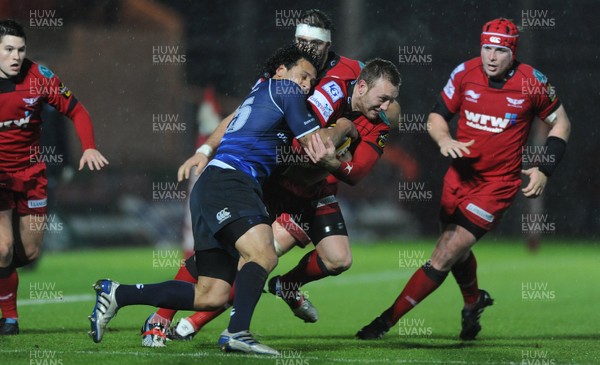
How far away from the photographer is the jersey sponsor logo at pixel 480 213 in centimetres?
833

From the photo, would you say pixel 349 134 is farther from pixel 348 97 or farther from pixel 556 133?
pixel 556 133

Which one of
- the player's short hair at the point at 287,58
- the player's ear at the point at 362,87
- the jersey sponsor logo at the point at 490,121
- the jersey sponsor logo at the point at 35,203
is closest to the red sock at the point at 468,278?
the jersey sponsor logo at the point at 490,121

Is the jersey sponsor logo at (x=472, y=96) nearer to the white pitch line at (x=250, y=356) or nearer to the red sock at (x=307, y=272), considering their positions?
the red sock at (x=307, y=272)

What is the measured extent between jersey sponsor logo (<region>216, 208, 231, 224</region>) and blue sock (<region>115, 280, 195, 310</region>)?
51 cm

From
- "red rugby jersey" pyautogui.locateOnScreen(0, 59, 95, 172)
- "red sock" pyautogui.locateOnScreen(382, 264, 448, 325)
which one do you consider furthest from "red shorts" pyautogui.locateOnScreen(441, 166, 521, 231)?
"red rugby jersey" pyautogui.locateOnScreen(0, 59, 95, 172)

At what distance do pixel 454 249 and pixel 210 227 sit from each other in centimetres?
253

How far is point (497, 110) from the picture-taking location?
27.6 ft

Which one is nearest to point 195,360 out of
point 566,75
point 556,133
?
point 556,133

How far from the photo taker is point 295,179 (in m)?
7.80

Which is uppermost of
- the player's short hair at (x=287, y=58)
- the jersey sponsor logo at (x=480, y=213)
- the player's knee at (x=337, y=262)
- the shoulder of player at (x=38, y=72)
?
the player's short hair at (x=287, y=58)

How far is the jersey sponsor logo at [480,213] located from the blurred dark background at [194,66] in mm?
9759

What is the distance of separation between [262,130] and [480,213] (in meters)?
2.46

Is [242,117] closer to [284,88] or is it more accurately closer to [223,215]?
[284,88]

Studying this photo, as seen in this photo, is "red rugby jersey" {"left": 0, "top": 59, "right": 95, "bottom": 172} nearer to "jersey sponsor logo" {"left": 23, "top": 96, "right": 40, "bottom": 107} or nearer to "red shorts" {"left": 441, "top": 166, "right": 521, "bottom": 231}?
"jersey sponsor logo" {"left": 23, "top": 96, "right": 40, "bottom": 107}
